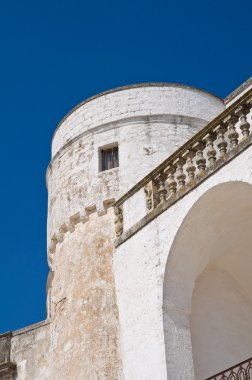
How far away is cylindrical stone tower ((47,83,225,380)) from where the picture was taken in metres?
13.0

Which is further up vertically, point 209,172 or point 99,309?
point 209,172

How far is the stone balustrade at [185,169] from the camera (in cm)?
1120

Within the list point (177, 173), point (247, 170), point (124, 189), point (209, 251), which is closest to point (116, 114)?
point (124, 189)

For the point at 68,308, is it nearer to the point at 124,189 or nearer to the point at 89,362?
the point at 89,362

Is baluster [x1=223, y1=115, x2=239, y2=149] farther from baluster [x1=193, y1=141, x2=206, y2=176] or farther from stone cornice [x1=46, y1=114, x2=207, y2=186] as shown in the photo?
stone cornice [x1=46, y1=114, x2=207, y2=186]

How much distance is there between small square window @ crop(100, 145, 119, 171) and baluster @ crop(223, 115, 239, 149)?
394 centimetres

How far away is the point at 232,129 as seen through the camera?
1131cm

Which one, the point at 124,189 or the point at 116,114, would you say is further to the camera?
the point at 116,114

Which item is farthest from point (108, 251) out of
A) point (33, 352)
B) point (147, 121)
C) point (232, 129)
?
point (232, 129)

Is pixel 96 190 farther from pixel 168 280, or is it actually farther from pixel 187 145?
pixel 168 280

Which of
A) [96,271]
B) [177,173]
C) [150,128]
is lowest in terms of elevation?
[96,271]

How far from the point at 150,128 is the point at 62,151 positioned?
2.32 m

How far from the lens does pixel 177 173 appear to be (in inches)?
501

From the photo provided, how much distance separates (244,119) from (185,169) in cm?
190
